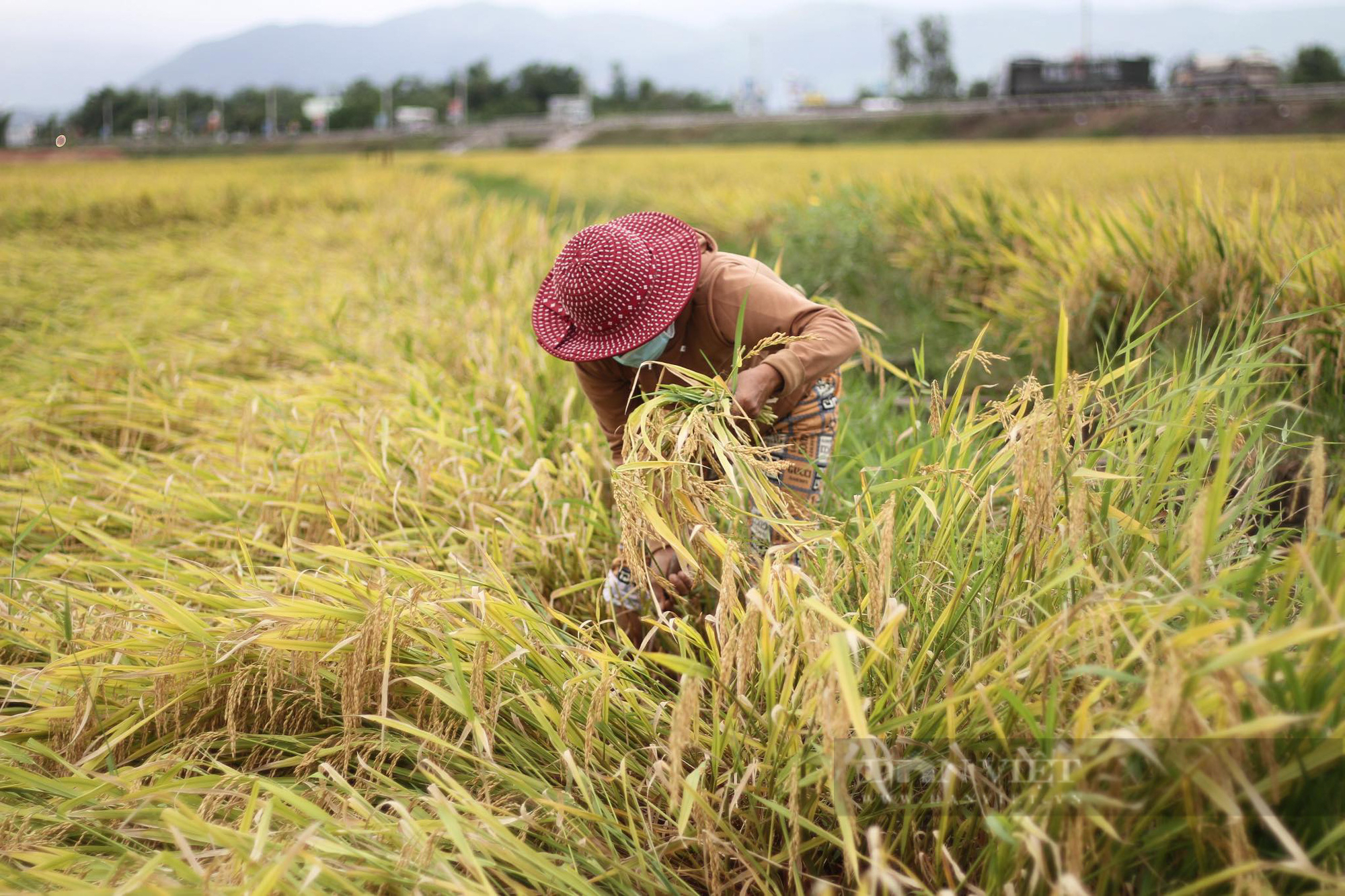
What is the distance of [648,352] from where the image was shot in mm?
1636

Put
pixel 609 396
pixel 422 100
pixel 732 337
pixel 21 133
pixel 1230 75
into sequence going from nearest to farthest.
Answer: pixel 732 337, pixel 609 396, pixel 21 133, pixel 1230 75, pixel 422 100

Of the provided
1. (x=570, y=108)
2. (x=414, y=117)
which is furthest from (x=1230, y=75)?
(x=414, y=117)

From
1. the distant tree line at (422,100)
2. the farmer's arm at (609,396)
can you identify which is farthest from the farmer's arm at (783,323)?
the distant tree line at (422,100)

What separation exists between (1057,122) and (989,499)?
35.6 m

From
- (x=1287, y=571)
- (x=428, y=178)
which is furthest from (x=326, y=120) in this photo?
(x=1287, y=571)

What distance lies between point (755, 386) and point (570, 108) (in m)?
60.2

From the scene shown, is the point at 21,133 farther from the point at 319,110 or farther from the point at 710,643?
the point at 710,643

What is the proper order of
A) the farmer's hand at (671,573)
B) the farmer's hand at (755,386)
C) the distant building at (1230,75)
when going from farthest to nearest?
the distant building at (1230,75), the farmer's hand at (671,573), the farmer's hand at (755,386)

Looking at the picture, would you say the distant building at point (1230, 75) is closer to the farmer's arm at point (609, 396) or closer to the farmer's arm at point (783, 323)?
the farmer's arm at point (783, 323)

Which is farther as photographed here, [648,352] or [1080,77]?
[1080,77]

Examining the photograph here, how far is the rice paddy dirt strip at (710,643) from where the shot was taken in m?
0.85

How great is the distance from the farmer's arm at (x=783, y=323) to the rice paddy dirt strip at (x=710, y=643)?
0.20 m

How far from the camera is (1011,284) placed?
12.9ft

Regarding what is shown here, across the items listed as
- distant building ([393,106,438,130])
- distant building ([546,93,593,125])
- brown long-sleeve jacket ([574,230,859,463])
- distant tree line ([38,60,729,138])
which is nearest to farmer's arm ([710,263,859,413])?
brown long-sleeve jacket ([574,230,859,463])
